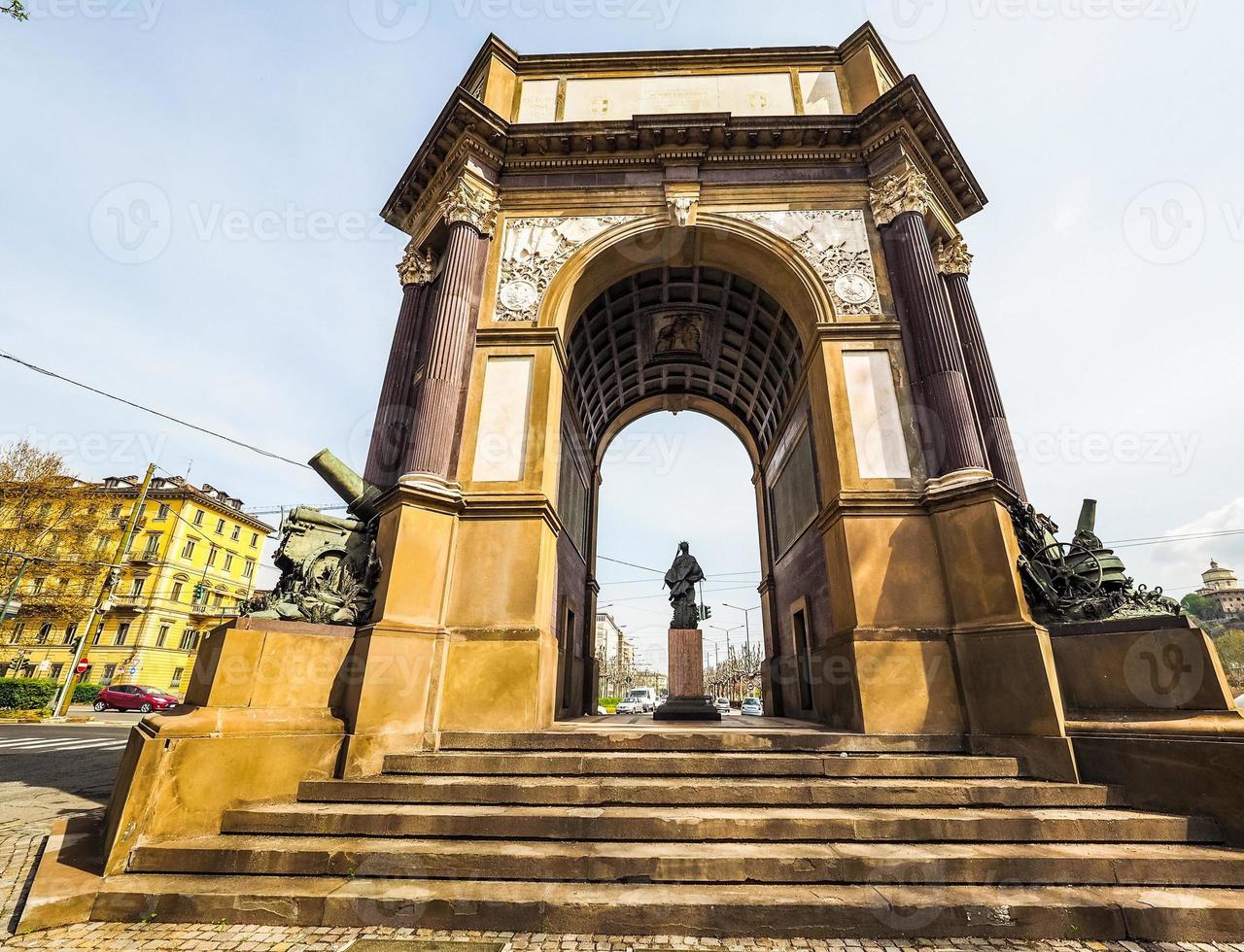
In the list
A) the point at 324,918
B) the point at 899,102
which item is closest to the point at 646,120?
the point at 899,102

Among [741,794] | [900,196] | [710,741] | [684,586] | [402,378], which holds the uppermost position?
[900,196]

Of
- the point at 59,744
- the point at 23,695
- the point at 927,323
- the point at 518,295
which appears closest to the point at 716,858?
the point at 927,323

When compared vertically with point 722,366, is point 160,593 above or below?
below

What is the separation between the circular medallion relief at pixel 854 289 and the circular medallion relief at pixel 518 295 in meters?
5.88

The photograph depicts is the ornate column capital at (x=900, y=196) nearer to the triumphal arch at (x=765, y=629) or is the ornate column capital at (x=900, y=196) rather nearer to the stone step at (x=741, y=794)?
the triumphal arch at (x=765, y=629)

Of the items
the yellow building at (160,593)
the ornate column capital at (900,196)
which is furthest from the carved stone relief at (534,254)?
the yellow building at (160,593)

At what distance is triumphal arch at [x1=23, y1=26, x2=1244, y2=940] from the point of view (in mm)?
4383

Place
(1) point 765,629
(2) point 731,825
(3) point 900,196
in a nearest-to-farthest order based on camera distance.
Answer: (2) point 731,825 < (3) point 900,196 < (1) point 765,629

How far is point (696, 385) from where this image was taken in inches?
682

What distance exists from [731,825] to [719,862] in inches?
22.1

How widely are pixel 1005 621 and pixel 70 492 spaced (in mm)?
40177

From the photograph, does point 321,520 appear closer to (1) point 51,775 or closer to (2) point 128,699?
(1) point 51,775

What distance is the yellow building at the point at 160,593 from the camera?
132 feet

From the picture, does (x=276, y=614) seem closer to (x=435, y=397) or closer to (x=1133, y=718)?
(x=435, y=397)
